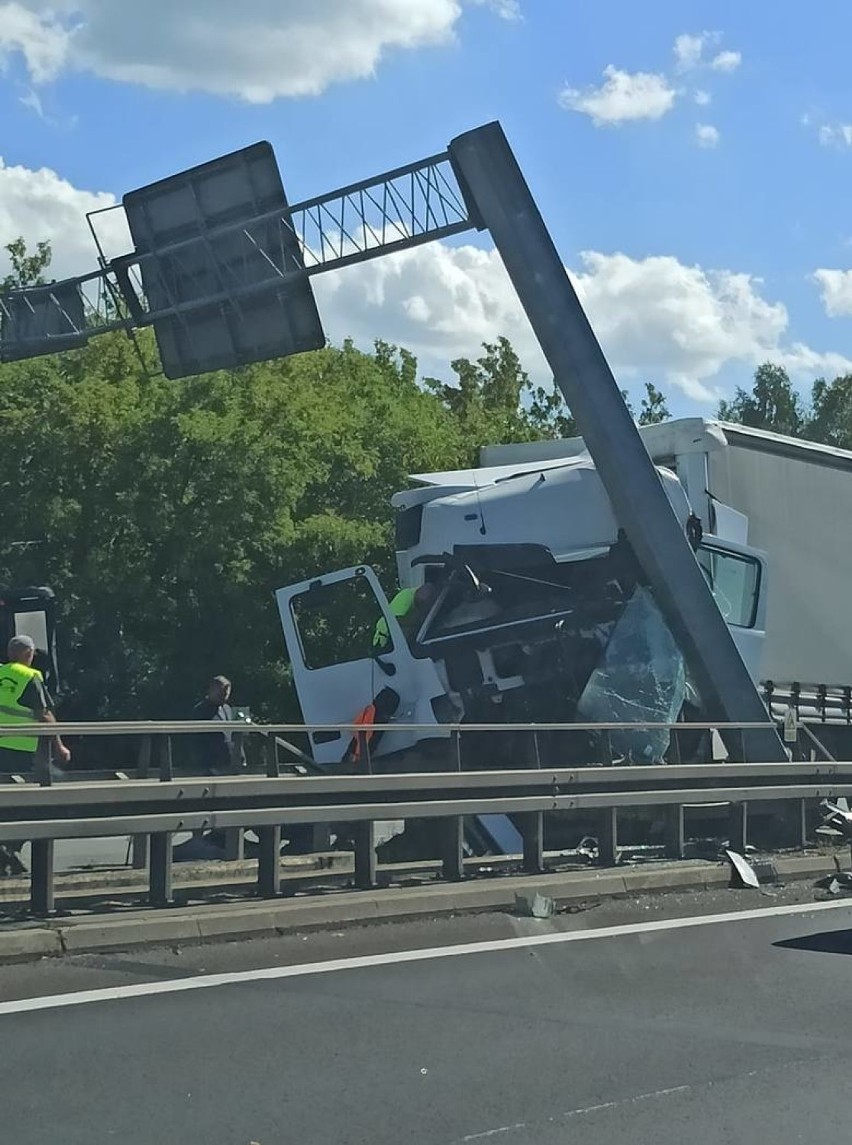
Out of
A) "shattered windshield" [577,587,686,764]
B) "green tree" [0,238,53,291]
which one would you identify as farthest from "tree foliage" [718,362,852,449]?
"shattered windshield" [577,587,686,764]

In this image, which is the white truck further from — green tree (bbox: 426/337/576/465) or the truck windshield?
green tree (bbox: 426/337/576/465)

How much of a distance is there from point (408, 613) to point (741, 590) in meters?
3.66

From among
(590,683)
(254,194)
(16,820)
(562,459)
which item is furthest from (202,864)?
(254,194)

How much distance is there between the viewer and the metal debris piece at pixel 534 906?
33.6 feet

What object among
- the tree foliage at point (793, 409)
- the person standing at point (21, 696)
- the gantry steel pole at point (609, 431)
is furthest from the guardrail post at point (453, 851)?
the tree foliage at point (793, 409)

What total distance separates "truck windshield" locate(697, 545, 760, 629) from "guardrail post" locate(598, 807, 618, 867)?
3.93 meters

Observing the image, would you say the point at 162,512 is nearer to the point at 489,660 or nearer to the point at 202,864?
the point at 489,660

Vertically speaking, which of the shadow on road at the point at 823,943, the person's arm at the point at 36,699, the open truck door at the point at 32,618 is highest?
the open truck door at the point at 32,618

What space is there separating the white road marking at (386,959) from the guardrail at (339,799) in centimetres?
109

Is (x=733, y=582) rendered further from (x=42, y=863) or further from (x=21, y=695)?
(x=42, y=863)

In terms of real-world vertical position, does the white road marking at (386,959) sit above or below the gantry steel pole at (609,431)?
below

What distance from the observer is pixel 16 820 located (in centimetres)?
834

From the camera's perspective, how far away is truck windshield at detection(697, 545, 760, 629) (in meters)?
A: 15.4

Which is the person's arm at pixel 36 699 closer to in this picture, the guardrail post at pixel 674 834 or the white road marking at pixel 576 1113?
the guardrail post at pixel 674 834
